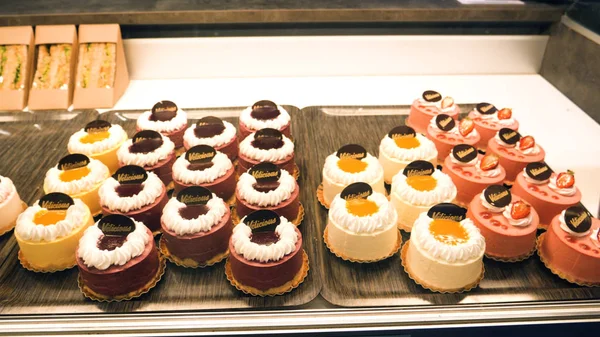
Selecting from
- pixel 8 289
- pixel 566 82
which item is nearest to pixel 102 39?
pixel 8 289

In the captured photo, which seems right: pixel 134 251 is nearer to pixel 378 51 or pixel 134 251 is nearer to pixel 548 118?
pixel 378 51

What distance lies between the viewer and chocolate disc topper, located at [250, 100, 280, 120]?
3.29 m

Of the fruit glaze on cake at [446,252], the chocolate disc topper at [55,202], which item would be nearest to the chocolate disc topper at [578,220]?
the fruit glaze on cake at [446,252]

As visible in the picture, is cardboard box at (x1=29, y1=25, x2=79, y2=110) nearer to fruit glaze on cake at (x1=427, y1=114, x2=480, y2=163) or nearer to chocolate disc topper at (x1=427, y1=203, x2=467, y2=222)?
fruit glaze on cake at (x1=427, y1=114, x2=480, y2=163)

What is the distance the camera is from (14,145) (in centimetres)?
341

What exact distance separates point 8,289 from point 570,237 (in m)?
2.67

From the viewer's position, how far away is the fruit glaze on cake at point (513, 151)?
9.89 feet

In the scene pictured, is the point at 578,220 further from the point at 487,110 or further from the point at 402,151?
the point at 487,110

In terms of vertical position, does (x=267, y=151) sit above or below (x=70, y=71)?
below

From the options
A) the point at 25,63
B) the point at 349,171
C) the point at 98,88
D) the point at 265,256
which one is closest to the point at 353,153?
the point at 349,171

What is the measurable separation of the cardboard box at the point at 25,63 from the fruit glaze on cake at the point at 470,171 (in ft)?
9.94

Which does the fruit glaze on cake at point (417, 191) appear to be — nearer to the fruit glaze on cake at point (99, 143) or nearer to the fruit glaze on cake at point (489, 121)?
the fruit glaze on cake at point (489, 121)

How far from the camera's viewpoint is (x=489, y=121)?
340 cm

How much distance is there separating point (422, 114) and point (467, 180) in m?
0.80
